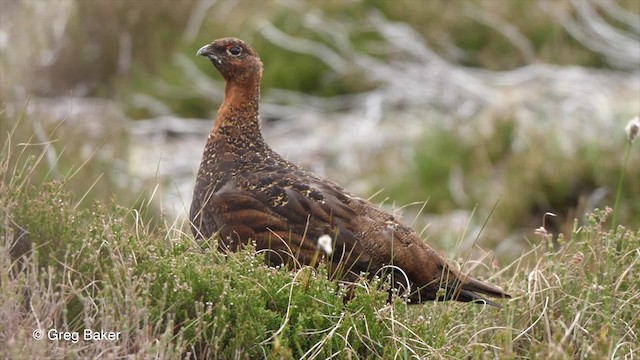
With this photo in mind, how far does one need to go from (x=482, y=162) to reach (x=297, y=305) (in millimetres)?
6760

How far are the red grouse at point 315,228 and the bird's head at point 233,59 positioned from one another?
569 millimetres

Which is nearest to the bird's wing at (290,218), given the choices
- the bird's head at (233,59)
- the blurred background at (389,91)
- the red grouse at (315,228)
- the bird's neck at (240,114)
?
the red grouse at (315,228)

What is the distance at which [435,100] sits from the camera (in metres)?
11.9

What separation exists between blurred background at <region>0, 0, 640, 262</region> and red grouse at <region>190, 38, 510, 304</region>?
3.85 metres

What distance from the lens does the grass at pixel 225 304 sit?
3559 mm

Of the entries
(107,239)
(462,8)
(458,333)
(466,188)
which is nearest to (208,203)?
(107,239)

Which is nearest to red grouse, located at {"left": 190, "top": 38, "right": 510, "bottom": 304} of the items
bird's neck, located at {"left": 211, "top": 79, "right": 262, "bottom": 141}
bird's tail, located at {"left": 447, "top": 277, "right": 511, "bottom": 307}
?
bird's tail, located at {"left": 447, "top": 277, "right": 511, "bottom": 307}

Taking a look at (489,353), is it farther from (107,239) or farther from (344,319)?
(107,239)

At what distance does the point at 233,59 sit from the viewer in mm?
5273

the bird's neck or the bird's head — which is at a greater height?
the bird's head

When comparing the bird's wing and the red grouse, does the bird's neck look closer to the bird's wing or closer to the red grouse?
the red grouse

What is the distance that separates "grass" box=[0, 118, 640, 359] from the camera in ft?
11.7

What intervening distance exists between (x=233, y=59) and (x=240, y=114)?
0.26 metres

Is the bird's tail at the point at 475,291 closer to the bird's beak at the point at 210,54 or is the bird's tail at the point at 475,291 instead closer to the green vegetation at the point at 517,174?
the bird's beak at the point at 210,54
